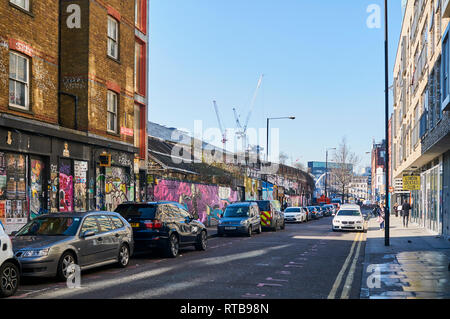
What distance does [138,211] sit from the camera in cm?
1517

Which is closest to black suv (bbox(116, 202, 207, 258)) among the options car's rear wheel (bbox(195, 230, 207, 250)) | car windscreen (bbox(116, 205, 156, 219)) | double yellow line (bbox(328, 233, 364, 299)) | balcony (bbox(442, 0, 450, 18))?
car windscreen (bbox(116, 205, 156, 219))

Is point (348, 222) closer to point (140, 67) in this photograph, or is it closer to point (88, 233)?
point (140, 67)

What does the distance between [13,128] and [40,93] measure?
243 centimetres

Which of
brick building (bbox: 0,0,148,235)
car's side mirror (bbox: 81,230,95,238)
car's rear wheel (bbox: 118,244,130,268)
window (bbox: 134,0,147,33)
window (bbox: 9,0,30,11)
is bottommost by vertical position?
car's rear wheel (bbox: 118,244,130,268)

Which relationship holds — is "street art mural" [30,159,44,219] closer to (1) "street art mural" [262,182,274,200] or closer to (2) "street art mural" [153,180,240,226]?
(2) "street art mural" [153,180,240,226]

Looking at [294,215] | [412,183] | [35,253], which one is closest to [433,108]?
[412,183]

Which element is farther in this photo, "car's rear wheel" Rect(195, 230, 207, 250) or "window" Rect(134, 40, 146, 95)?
"window" Rect(134, 40, 146, 95)

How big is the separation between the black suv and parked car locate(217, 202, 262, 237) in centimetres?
790

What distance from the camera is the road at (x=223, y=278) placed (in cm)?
902

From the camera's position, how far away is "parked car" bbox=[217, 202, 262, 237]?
78.5 feet

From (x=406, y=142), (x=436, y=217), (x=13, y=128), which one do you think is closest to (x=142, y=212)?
(x=13, y=128)

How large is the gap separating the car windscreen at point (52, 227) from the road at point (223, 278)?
1084 millimetres

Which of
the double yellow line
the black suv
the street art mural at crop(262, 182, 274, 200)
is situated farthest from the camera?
the street art mural at crop(262, 182, 274, 200)
